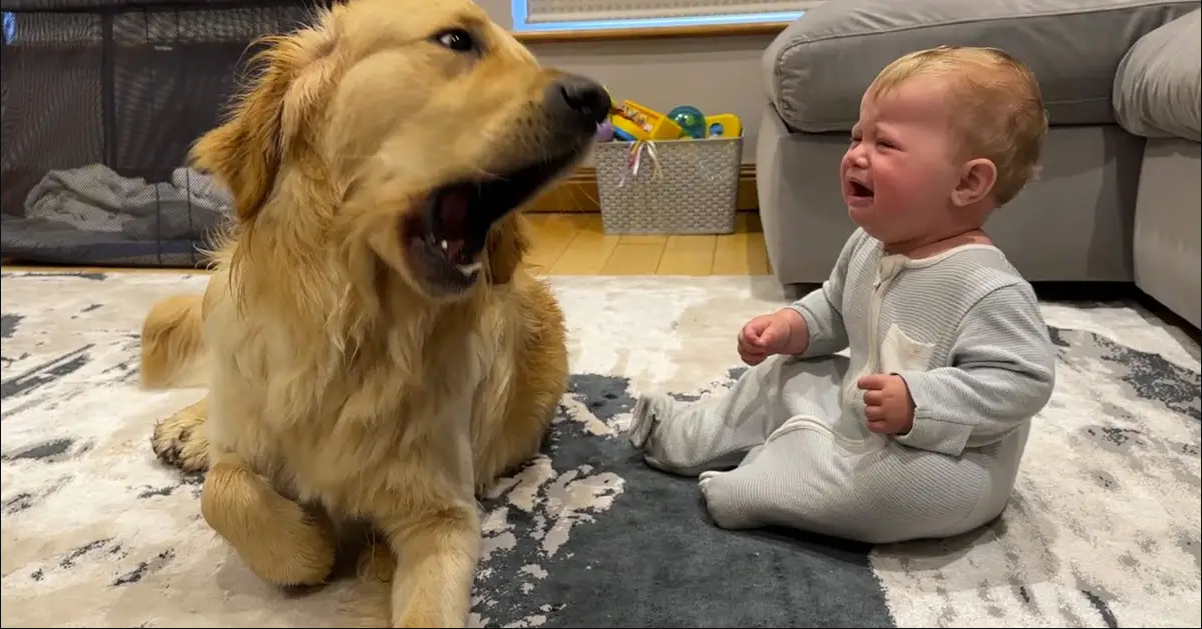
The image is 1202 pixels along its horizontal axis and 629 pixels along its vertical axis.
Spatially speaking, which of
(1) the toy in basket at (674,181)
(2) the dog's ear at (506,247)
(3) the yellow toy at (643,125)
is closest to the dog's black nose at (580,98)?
(2) the dog's ear at (506,247)

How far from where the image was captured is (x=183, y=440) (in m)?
0.95

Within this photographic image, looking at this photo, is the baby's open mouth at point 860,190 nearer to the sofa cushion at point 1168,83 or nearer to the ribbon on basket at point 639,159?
the sofa cushion at point 1168,83

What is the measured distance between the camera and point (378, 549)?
76 cm

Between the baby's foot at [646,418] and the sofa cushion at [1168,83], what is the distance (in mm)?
534

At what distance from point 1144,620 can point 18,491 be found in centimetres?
63

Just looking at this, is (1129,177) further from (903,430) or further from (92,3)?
(92,3)

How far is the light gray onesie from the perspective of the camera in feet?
2.51

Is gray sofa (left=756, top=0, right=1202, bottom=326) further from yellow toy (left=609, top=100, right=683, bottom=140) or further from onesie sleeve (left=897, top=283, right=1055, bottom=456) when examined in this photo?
yellow toy (left=609, top=100, right=683, bottom=140)

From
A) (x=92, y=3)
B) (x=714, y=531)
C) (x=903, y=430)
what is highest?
(x=92, y=3)

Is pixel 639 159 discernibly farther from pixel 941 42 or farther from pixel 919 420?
pixel 919 420

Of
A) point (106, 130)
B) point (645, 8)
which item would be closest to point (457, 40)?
point (106, 130)

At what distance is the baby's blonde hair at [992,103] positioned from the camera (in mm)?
743

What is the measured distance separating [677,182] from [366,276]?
1648 millimetres

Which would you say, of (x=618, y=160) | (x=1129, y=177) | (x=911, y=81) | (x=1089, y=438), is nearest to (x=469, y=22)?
(x=911, y=81)
